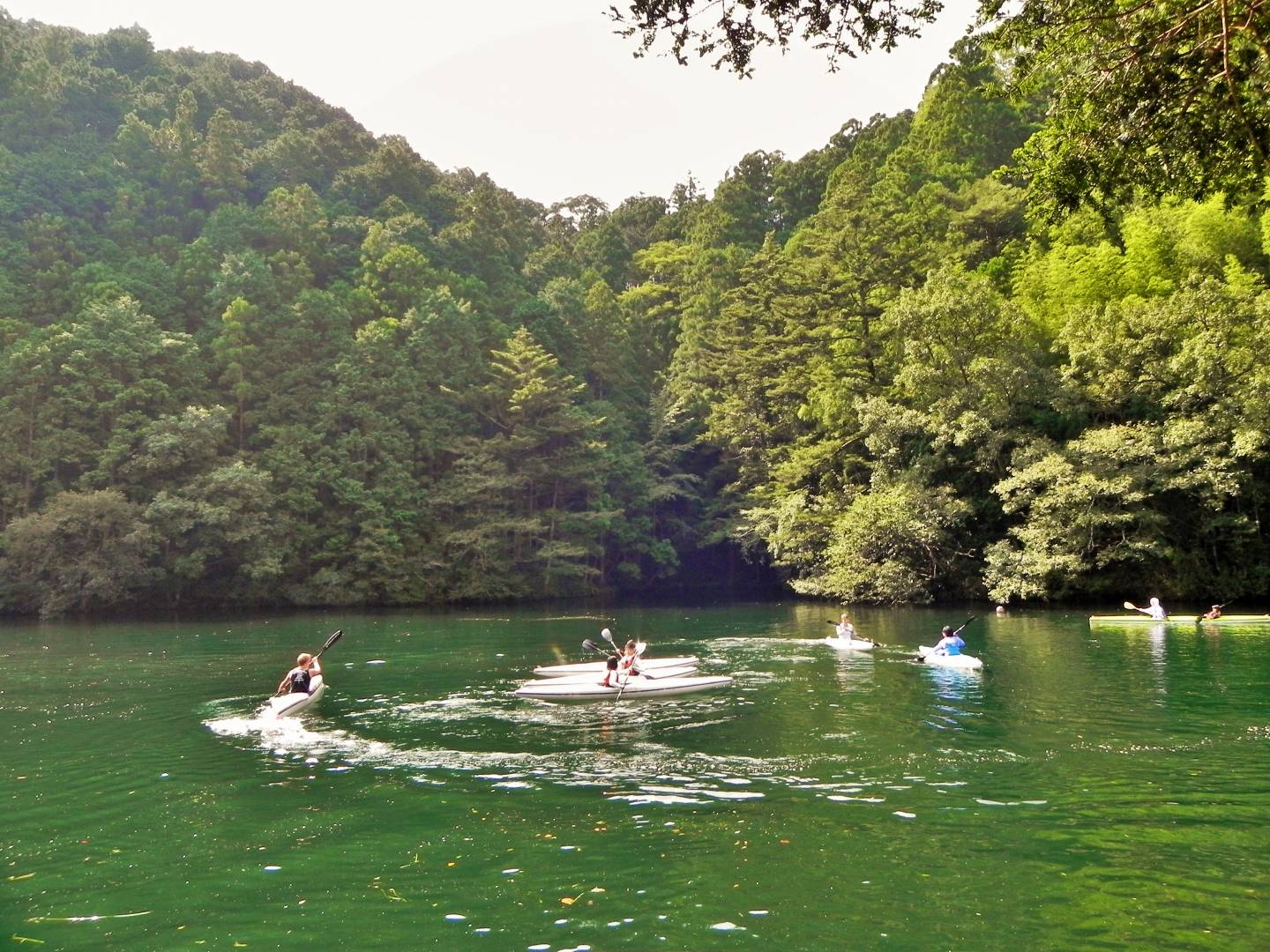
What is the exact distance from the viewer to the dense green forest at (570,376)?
3431cm

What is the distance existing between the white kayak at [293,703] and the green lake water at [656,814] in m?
0.32

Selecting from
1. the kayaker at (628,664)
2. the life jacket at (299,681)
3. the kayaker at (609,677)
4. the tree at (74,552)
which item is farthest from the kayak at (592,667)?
the tree at (74,552)

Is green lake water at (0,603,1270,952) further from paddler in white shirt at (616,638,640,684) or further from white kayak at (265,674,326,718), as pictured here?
paddler in white shirt at (616,638,640,684)

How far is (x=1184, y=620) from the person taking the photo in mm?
28406

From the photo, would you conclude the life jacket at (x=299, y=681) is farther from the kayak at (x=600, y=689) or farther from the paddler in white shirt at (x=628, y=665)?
the paddler in white shirt at (x=628, y=665)

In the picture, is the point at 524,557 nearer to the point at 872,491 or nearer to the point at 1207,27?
the point at 872,491

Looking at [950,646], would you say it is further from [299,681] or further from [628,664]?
[299,681]

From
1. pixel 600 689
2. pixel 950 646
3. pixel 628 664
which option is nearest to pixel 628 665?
pixel 628 664

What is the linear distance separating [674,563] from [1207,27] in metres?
48.7

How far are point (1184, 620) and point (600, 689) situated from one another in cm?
1982

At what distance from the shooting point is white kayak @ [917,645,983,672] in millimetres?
20141

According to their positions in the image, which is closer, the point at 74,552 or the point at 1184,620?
the point at 1184,620

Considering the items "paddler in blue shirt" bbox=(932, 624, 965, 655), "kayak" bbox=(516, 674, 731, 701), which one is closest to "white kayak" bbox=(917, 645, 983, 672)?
"paddler in blue shirt" bbox=(932, 624, 965, 655)

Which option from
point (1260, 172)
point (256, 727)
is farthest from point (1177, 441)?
point (256, 727)
